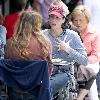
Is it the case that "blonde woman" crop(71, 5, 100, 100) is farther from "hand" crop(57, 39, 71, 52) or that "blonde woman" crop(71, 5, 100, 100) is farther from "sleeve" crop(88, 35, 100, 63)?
"hand" crop(57, 39, 71, 52)

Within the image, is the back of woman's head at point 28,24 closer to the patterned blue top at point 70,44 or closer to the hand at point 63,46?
the hand at point 63,46

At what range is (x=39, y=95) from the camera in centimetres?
447

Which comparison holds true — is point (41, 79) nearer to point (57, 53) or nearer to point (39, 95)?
point (39, 95)

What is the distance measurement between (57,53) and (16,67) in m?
0.95

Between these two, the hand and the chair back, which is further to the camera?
the hand

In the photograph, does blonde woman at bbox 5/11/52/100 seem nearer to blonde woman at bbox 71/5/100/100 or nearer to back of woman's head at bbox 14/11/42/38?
back of woman's head at bbox 14/11/42/38

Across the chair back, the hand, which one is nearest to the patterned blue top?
the hand

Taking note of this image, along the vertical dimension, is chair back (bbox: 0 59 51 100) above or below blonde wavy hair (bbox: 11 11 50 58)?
below

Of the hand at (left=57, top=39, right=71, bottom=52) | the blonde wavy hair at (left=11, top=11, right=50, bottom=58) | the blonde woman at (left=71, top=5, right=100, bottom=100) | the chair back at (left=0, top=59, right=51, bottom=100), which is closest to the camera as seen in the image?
the chair back at (left=0, top=59, right=51, bottom=100)

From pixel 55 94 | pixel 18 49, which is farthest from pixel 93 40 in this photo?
pixel 18 49

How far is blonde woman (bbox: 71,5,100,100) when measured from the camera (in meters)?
5.82

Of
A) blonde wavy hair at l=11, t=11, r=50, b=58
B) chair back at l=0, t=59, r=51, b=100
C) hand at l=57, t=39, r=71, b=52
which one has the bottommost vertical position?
chair back at l=0, t=59, r=51, b=100

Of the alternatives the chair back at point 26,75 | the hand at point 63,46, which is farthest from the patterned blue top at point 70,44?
the chair back at point 26,75

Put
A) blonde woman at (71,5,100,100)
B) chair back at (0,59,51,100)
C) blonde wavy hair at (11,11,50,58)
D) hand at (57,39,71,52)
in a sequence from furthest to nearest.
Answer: blonde woman at (71,5,100,100) → hand at (57,39,71,52) → blonde wavy hair at (11,11,50,58) → chair back at (0,59,51,100)
